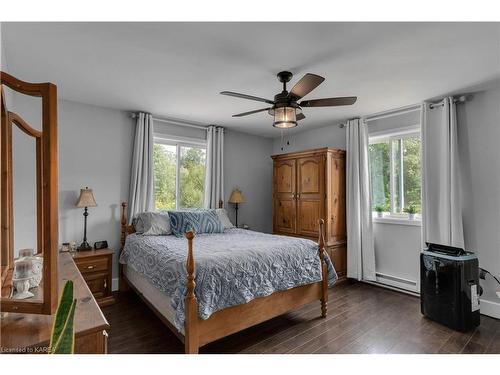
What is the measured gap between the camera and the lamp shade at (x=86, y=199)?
3237 mm

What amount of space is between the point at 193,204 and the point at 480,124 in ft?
12.8

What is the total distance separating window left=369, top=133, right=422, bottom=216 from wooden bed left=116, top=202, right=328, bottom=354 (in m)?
1.69

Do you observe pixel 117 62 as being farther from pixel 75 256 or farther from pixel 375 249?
pixel 375 249

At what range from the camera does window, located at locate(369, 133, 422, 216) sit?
3.75m

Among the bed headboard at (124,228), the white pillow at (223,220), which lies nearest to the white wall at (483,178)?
the white pillow at (223,220)

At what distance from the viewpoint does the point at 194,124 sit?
445 cm

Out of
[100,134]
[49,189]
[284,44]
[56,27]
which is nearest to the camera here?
[49,189]

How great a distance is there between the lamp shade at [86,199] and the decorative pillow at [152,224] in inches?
22.2

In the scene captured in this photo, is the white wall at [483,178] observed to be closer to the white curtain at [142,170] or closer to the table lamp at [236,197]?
the table lamp at [236,197]

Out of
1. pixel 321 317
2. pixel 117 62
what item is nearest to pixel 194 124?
Answer: pixel 117 62

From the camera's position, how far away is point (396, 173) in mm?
3947

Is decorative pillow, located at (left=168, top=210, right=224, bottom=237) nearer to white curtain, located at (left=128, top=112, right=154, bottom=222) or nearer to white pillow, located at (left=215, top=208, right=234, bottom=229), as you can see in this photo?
white pillow, located at (left=215, top=208, right=234, bottom=229)
